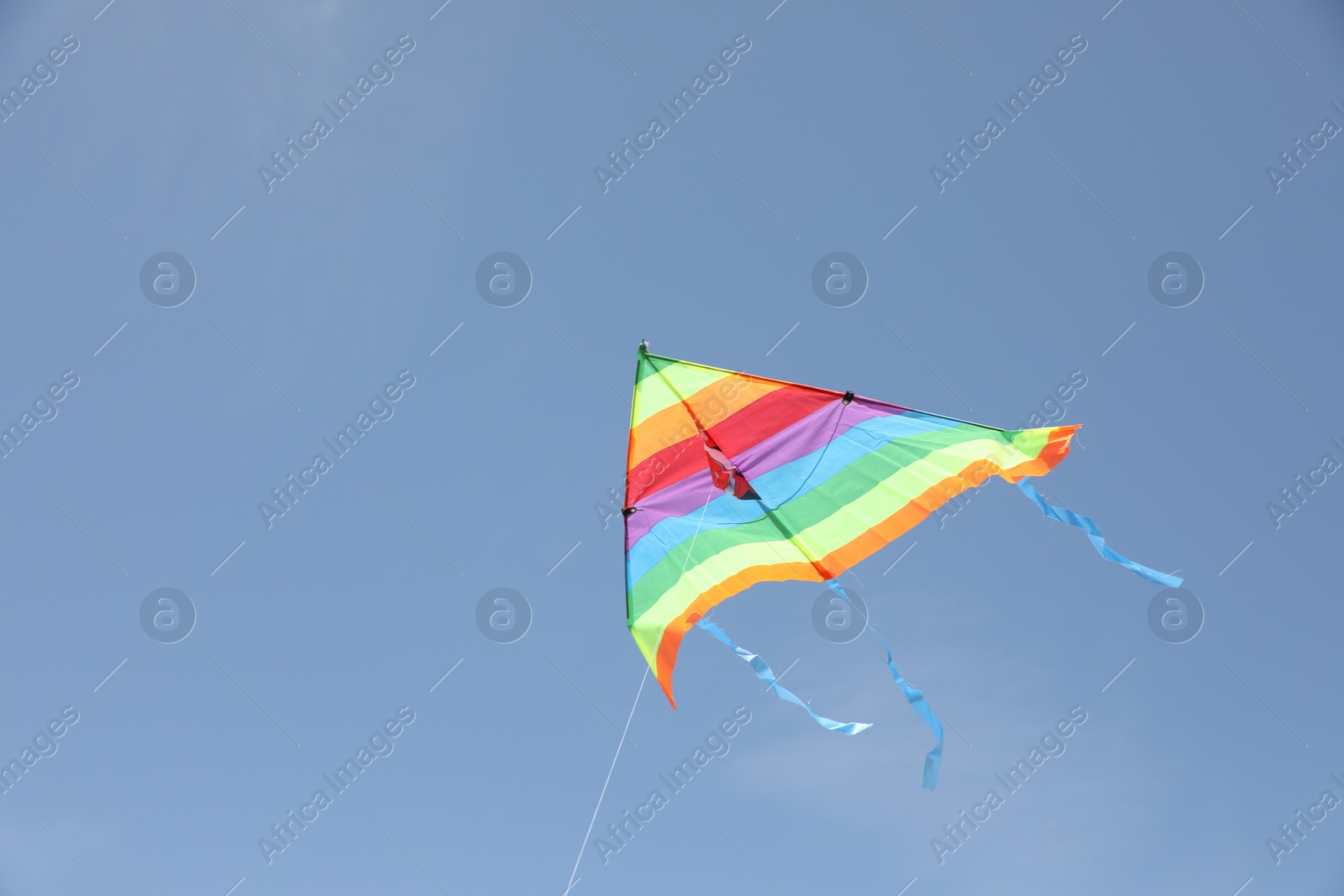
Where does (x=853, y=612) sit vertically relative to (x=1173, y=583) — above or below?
above

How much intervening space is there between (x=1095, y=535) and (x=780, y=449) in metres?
3.13

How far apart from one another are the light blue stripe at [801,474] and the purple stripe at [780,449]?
6 cm

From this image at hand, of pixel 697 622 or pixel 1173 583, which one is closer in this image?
pixel 1173 583

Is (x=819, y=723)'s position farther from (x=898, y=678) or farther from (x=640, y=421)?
(x=640, y=421)

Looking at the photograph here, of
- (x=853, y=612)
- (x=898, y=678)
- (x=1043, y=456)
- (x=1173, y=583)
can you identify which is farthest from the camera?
(x=1043, y=456)

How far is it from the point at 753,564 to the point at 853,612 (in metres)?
1.28

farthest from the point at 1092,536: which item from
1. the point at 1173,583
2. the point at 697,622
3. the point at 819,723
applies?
the point at 697,622

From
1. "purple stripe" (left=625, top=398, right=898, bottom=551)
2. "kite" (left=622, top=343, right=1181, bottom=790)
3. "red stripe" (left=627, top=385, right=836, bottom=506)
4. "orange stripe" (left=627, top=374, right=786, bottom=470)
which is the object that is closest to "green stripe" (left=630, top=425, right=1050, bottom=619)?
"kite" (left=622, top=343, right=1181, bottom=790)

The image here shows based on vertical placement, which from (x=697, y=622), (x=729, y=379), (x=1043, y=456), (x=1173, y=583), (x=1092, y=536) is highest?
(x=729, y=379)

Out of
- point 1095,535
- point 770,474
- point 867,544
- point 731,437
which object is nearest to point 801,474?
point 770,474

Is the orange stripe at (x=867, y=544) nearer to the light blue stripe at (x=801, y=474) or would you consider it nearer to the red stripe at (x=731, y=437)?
the light blue stripe at (x=801, y=474)

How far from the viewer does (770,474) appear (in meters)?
9.00

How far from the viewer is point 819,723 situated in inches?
275

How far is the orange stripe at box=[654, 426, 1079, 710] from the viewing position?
827cm
